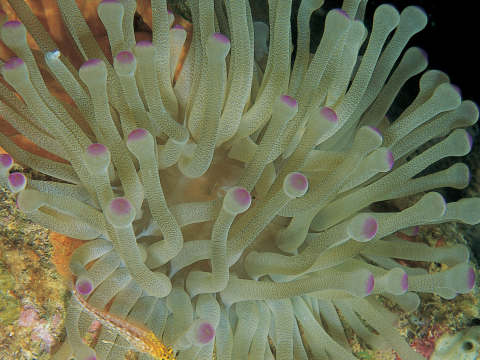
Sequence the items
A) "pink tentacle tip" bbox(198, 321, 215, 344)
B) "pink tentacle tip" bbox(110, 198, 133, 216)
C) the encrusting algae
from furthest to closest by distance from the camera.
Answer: the encrusting algae → "pink tentacle tip" bbox(198, 321, 215, 344) → "pink tentacle tip" bbox(110, 198, 133, 216)

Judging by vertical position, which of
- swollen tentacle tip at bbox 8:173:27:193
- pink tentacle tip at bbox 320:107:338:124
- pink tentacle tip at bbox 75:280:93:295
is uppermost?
pink tentacle tip at bbox 320:107:338:124

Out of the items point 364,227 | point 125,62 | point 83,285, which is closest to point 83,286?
point 83,285

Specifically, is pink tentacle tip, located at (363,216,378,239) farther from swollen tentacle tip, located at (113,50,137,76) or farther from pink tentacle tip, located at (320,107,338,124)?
swollen tentacle tip, located at (113,50,137,76)

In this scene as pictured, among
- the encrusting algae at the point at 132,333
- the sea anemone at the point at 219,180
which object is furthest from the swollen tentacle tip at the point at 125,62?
the encrusting algae at the point at 132,333

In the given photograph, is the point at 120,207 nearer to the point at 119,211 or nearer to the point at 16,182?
the point at 119,211

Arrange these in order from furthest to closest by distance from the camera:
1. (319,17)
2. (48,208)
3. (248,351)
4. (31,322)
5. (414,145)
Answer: (319,17)
(414,145)
(248,351)
(48,208)
(31,322)

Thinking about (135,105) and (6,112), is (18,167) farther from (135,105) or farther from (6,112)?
(135,105)

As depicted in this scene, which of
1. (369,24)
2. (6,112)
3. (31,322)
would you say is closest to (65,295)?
(31,322)

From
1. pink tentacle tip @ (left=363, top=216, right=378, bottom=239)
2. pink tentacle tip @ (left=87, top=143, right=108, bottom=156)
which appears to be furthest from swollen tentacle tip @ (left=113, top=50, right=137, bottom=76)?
pink tentacle tip @ (left=363, top=216, right=378, bottom=239)
